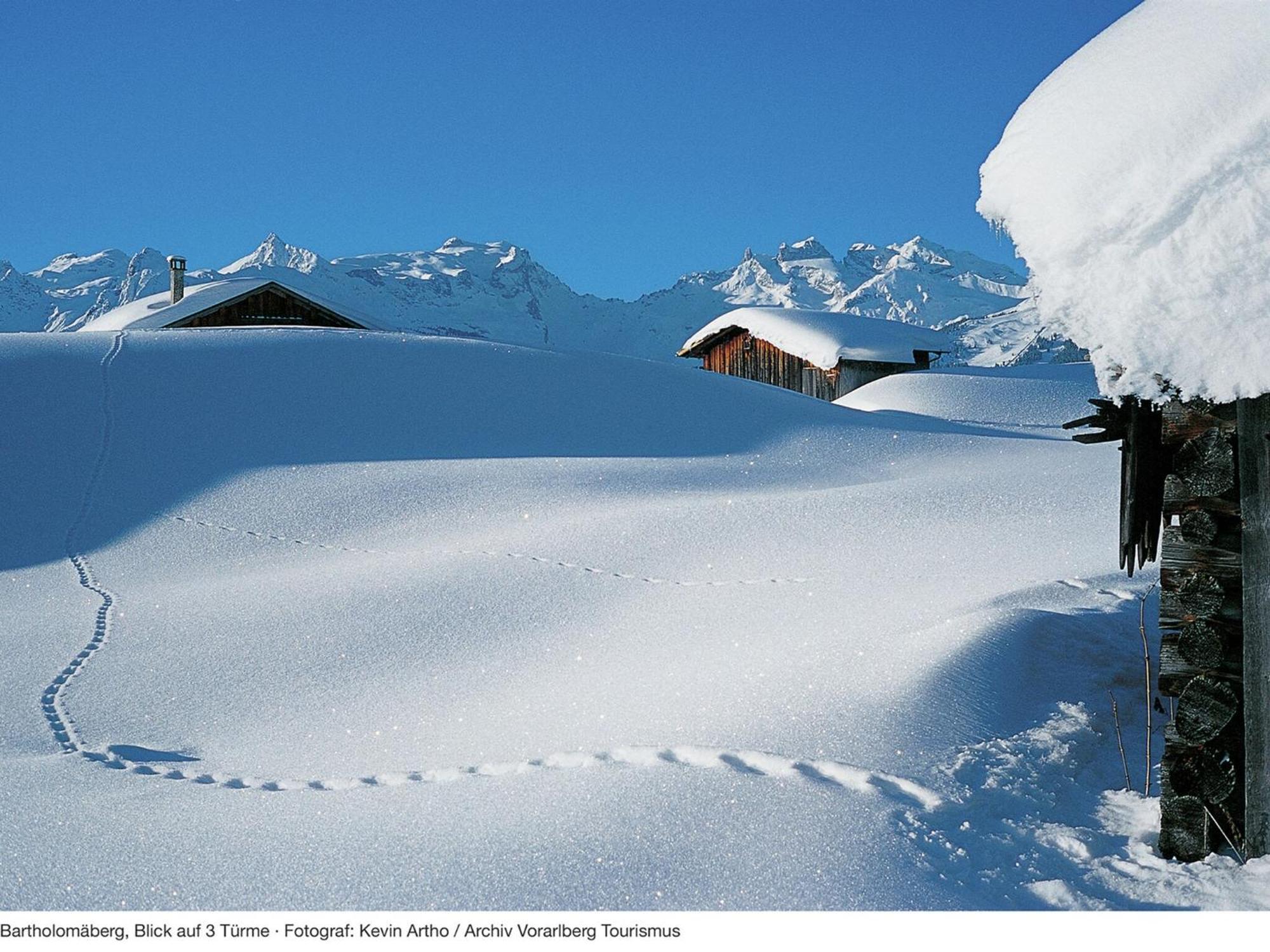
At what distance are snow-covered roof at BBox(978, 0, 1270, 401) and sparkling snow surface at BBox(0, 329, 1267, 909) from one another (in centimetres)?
157

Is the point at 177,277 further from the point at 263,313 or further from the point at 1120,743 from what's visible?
→ the point at 1120,743

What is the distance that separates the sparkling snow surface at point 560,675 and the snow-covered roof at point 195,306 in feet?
28.3

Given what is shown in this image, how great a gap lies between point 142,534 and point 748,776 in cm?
776

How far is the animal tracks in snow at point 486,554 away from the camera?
20.9ft

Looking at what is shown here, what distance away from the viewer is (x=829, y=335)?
21141mm

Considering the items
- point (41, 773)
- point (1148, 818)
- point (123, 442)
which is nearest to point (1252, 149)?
point (1148, 818)

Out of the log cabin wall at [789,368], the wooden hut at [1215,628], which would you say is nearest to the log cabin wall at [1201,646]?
the wooden hut at [1215,628]

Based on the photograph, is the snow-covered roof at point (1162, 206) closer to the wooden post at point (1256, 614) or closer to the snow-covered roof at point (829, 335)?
the wooden post at point (1256, 614)

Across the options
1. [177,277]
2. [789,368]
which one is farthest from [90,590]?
[177,277]

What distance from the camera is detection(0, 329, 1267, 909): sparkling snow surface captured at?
295 centimetres

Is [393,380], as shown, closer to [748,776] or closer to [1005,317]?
[748,776]

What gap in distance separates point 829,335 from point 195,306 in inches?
537

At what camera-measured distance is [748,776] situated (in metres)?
3.35

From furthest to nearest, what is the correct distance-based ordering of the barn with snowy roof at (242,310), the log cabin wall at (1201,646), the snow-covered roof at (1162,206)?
1. the barn with snowy roof at (242,310)
2. the log cabin wall at (1201,646)
3. the snow-covered roof at (1162,206)
